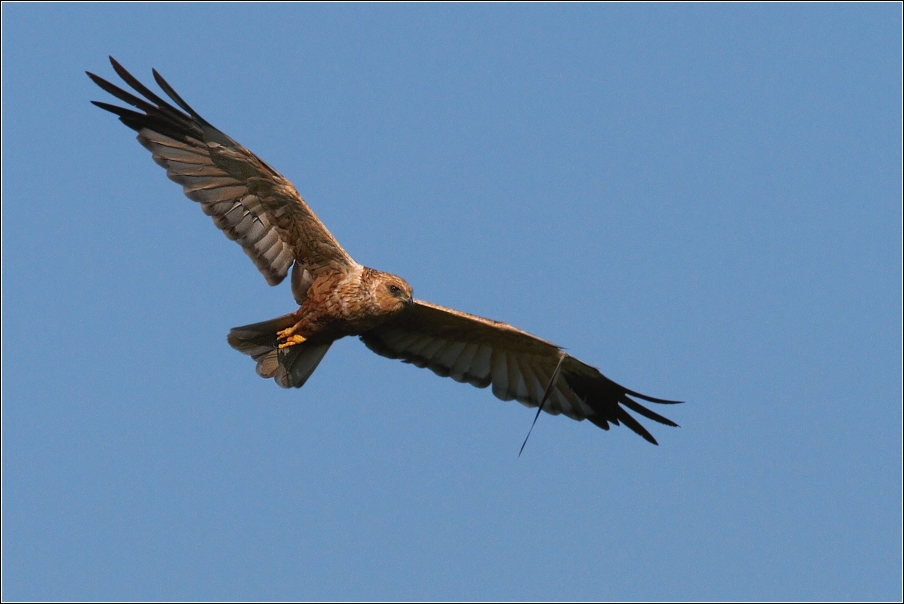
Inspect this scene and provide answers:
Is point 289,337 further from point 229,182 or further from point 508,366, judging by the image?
point 508,366

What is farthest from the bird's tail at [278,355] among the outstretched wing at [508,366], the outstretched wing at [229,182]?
the outstretched wing at [508,366]

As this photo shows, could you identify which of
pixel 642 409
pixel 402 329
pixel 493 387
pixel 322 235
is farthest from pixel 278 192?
pixel 642 409

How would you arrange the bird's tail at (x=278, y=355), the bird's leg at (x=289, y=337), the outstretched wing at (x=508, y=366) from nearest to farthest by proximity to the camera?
the bird's leg at (x=289, y=337) < the bird's tail at (x=278, y=355) < the outstretched wing at (x=508, y=366)

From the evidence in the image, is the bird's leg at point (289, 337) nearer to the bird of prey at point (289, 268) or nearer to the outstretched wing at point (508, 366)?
the bird of prey at point (289, 268)

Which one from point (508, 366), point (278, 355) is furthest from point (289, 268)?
point (508, 366)

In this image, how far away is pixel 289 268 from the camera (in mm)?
10867

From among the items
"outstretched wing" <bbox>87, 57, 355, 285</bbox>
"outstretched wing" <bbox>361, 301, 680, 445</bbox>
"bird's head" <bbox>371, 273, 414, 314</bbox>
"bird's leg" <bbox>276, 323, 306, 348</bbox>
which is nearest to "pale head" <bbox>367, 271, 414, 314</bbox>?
"bird's head" <bbox>371, 273, 414, 314</bbox>

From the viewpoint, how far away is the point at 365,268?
1065cm

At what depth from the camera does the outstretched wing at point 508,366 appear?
457 inches

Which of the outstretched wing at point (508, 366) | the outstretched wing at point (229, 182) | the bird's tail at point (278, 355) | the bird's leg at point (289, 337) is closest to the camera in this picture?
the outstretched wing at point (229, 182)

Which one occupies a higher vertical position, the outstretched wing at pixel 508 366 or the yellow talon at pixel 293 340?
the outstretched wing at pixel 508 366

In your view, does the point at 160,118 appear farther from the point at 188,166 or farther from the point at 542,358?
the point at 542,358

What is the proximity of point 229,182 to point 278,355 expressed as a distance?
1.58m

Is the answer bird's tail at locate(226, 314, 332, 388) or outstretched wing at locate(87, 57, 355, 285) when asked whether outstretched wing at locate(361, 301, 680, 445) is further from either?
outstretched wing at locate(87, 57, 355, 285)
